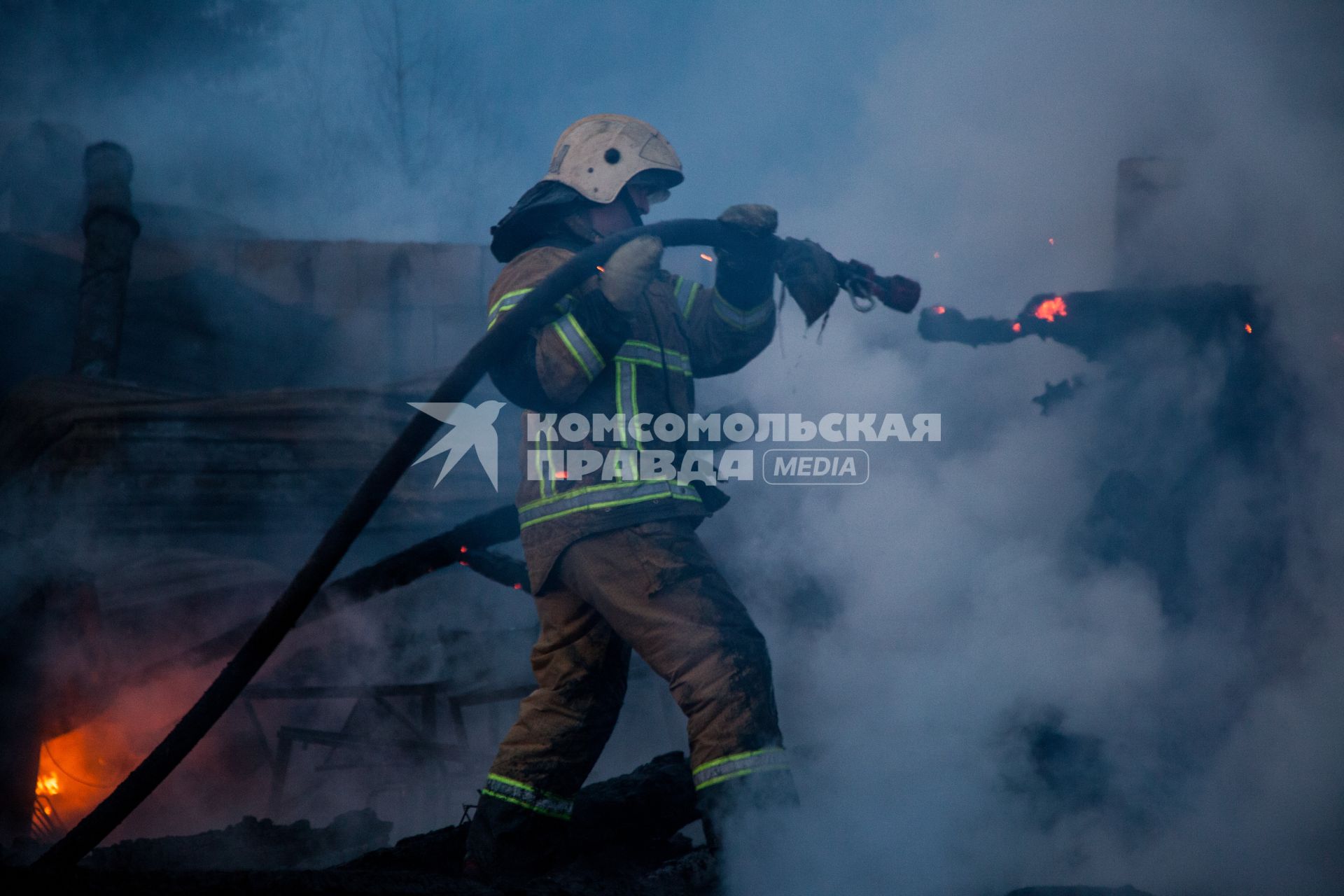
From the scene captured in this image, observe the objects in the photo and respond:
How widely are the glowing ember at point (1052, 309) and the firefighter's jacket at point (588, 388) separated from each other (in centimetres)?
402

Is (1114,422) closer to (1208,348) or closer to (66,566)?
(1208,348)

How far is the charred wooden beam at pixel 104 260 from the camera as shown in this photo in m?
7.93

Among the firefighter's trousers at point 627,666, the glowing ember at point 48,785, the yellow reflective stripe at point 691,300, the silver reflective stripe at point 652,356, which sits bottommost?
the glowing ember at point 48,785

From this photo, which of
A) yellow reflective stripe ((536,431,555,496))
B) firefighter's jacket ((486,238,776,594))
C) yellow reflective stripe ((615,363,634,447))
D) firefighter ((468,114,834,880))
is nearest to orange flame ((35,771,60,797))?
firefighter ((468,114,834,880))

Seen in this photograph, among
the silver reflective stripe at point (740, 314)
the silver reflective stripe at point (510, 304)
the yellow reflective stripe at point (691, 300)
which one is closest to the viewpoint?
the silver reflective stripe at point (510, 304)

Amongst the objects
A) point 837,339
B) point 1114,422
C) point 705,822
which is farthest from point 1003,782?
point 1114,422

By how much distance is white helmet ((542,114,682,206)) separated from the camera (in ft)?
8.58

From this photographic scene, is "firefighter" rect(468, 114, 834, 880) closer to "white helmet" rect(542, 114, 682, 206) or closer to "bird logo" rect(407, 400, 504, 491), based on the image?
"white helmet" rect(542, 114, 682, 206)

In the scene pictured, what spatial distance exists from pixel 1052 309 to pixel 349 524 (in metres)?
4.88

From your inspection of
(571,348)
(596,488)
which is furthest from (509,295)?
(596,488)

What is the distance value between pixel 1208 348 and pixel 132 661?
19.4 ft

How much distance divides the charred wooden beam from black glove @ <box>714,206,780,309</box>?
7.07 m

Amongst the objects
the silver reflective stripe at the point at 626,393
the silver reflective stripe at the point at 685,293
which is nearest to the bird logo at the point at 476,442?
the silver reflective stripe at the point at 685,293

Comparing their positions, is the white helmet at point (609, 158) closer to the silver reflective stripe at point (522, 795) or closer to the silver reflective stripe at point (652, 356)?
the silver reflective stripe at point (652, 356)
